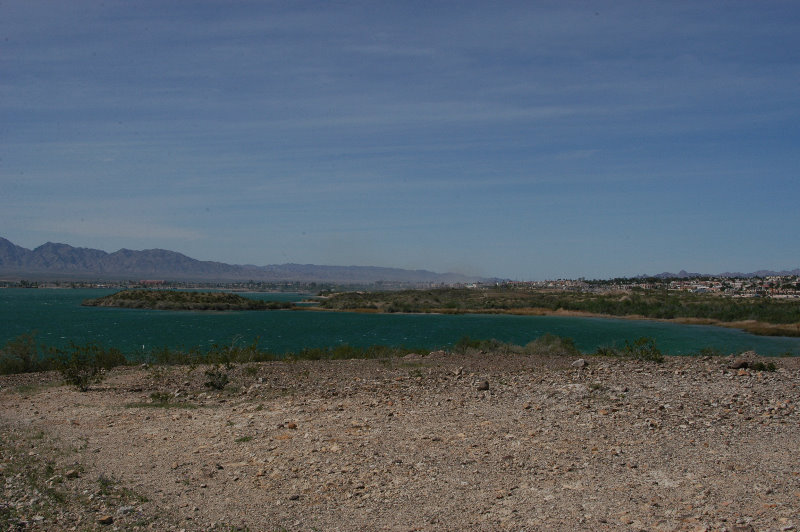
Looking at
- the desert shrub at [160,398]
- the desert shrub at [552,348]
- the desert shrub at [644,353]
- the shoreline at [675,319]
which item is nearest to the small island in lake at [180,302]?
the shoreline at [675,319]

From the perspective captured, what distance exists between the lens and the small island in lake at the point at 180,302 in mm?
100688

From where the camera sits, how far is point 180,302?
102m

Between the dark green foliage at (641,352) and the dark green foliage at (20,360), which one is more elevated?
the dark green foliage at (641,352)

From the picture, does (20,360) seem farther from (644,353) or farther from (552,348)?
(644,353)

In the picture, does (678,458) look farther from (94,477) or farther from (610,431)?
(94,477)

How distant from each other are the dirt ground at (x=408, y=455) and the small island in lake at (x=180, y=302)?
86467 millimetres

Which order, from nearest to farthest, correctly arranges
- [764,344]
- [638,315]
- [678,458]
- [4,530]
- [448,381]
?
Answer: [4,530] < [678,458] < [448,381] < [764,344] < [638,315]

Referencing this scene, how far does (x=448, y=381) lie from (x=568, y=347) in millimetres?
11054

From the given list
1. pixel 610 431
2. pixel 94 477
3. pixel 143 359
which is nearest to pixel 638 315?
pixel 143 359

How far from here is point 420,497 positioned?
26.5 feet

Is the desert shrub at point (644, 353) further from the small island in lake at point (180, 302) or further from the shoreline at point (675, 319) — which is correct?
the small island in lake at point (180, 302)

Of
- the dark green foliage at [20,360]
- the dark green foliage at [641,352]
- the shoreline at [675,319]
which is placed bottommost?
the shoreline at [675,319]

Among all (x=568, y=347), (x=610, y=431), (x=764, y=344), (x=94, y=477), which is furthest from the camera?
(x=764, y=344)

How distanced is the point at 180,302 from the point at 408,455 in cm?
9878
